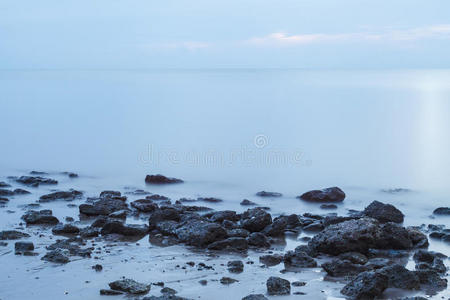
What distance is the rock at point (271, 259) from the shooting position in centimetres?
→ 1000

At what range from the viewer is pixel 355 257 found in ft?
33.0

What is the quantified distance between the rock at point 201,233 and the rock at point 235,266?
109 centimetres

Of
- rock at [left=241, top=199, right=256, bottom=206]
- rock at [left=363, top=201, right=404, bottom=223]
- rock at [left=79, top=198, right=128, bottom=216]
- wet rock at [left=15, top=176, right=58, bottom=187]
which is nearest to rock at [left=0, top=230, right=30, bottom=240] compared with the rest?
rock at [left=79, top=198, right=128, bottom=216]

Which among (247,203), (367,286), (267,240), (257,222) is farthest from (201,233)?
(247,203)

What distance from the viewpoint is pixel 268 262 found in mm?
10055

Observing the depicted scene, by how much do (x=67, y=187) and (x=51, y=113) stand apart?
3076 cm

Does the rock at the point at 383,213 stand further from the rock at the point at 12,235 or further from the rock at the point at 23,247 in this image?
the rock at the point at 12,235

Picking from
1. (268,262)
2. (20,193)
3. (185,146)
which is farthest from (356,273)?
(185,146)

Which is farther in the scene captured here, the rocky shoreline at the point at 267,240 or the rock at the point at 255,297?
the rocky shoreline at the point at 267,240

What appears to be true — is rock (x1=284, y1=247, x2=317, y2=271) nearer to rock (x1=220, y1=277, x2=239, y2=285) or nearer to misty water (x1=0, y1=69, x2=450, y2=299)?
misty water (x1=0, y1=69, x2=450, y2=299)

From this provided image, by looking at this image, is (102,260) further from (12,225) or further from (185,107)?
(185,107)

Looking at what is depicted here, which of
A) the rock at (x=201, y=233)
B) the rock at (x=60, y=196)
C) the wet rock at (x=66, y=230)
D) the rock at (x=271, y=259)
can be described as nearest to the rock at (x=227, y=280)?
the rock at (x=271, y=259)

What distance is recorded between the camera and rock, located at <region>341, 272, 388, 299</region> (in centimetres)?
834

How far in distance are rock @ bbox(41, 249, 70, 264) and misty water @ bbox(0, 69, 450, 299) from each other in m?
0.13
